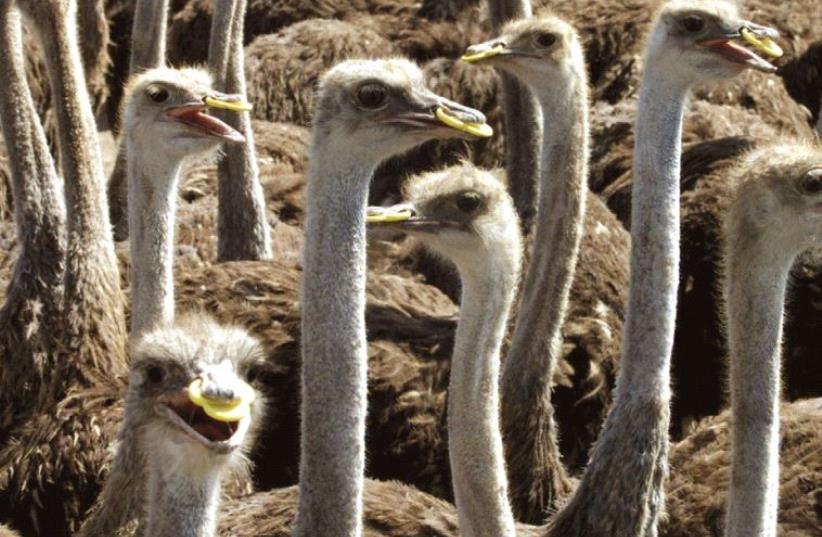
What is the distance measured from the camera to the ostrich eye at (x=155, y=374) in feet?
15.4

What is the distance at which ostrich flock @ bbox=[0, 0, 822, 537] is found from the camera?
5.03 metres

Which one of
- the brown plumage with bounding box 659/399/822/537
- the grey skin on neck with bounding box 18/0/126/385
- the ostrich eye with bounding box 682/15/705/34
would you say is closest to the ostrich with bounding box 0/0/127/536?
the grey skin on neck with bounding box 18/0/126/385

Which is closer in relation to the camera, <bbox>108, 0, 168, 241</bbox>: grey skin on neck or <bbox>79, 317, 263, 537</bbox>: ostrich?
<bbox>79, 317, 263, 537</bbox>: ostrich

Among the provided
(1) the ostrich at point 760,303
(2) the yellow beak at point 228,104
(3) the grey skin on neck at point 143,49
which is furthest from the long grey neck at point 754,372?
(3) the grey skin on neck at point 143,49

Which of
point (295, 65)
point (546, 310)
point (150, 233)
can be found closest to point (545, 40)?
point (546, 310)

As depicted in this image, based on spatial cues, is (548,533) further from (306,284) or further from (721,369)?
(721,369)

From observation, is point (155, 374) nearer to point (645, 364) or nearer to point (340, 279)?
point (340, 279)

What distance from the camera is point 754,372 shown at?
5586 millimetres

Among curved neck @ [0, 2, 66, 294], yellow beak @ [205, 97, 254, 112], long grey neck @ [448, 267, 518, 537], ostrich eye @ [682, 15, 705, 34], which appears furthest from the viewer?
curved neck @ [0, 2, 66, 294]

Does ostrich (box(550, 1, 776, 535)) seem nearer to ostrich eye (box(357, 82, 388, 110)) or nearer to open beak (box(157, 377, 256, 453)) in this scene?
ostrich eye (box(357, 82, 388, 110))

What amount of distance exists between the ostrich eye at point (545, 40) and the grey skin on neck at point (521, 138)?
3.06 feet

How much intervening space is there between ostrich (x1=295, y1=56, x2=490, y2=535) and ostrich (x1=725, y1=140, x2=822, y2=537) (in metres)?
0.80

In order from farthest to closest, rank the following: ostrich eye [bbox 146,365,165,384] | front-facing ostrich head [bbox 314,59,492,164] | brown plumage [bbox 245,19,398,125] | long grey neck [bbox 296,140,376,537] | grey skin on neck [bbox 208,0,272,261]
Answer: brown plumage [bbox 245,19,398,125] → grey skin on neck [bbox 208,0,272,261] → front-facing ostrich head [bbox 314,59,492,164] → long grey neck [bbox 296,140,376,537] → ostrich eye [bbox 146,365,165,384]

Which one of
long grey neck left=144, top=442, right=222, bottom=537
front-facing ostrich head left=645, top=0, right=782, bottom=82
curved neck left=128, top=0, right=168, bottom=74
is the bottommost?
long grey neck left=144, top=442, right=222, bottom=537
